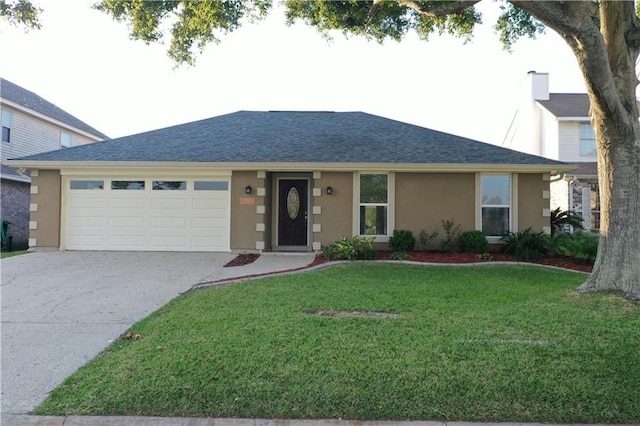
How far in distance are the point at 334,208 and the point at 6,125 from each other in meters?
14.9

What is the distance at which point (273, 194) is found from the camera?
12547 millimetres

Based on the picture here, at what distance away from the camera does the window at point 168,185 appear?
1205 cm

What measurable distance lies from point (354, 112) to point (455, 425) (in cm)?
1409

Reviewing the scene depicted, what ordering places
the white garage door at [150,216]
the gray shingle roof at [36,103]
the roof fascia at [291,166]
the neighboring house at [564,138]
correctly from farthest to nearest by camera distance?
the gray shingle roof at [36,103] < the neighboring house at [564,138] < the white garage door at [150,216] < the roof fascia at [291,166]

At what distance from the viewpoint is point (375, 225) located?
1174 centimetres

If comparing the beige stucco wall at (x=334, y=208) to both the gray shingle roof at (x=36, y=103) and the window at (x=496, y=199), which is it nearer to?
the window at (x=496, y=199)

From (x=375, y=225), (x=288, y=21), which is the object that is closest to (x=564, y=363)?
(x=375, y=225)

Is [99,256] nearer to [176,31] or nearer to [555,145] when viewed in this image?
[176,31]

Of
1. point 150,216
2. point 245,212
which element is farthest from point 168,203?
point 245,212

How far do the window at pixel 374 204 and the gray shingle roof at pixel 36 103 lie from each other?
15.7 meters

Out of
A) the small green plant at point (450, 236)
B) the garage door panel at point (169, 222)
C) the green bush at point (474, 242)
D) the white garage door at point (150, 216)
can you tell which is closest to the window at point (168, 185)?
the white garage door at point (150, 216)

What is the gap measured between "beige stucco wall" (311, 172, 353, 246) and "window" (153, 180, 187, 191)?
4186mm

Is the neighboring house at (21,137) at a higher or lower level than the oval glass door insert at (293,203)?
higher

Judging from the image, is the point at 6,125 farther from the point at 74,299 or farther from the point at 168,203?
the point at 74,299
